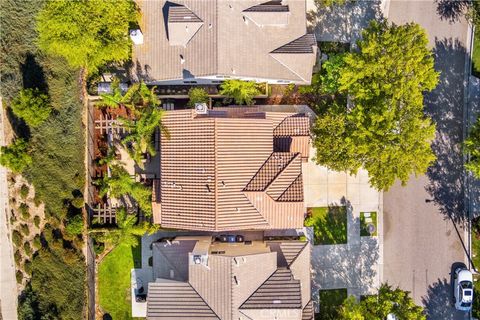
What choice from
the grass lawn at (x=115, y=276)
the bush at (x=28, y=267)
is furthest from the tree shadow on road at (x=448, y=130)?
the bush at (x=28, y=267)

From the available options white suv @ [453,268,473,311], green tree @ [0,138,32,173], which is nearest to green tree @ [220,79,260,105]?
green tree @ [0,138,32,173]

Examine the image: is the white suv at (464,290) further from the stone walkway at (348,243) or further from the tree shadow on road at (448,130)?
the stone walkway at (348,243)

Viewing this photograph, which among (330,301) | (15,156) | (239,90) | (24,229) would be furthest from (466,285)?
(15,156)

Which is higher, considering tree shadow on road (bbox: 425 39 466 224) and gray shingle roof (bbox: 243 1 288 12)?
gray shingle roof (bbox: 243 1 288 12)

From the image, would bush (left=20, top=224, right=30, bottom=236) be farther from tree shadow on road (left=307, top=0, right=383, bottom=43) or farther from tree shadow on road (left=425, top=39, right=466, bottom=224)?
tree shadow on road (left=425, top=39, right=466, bottom=224)

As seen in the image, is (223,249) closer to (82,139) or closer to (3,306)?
(82,139)
